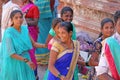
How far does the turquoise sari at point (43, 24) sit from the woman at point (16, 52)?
1.72 metres

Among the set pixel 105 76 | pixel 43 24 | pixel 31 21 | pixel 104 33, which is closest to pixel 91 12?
pixel 43 24

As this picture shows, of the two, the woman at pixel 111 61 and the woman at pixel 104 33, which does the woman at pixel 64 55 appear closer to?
the woman at pixel 104 33

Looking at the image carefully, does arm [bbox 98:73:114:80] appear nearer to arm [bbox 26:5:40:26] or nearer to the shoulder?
the shoulder

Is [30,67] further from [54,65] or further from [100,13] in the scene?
[100,13]

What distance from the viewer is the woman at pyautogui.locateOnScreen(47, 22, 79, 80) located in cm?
390

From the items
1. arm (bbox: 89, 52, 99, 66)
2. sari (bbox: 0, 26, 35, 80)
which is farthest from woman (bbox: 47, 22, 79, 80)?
sari (bbox: 0, 26, 35, 80)

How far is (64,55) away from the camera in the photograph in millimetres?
3967

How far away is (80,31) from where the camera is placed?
721 cm

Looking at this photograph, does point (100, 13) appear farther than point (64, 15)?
Yes

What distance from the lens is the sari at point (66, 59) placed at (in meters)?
3.96

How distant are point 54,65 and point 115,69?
993mm

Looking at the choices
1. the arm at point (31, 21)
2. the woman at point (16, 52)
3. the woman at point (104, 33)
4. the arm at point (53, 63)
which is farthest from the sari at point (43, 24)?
the arm at point (53, 63)

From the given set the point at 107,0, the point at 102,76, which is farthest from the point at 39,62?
the point at 102,76

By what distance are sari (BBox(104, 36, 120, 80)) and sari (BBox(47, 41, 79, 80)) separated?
34.1 inches
